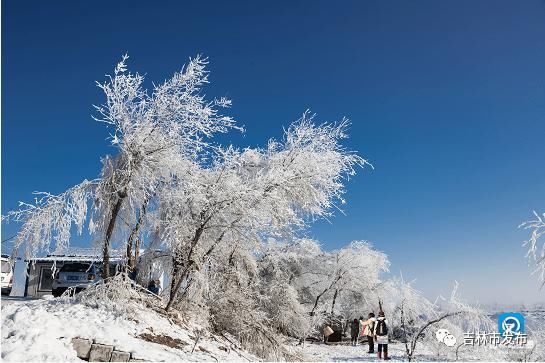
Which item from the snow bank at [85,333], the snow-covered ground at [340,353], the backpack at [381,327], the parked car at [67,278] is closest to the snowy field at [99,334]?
the snow bank at [85,333]

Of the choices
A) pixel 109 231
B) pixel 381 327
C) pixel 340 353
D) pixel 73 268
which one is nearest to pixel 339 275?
pixel 340 353

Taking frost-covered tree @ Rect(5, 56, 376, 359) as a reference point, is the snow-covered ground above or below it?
below

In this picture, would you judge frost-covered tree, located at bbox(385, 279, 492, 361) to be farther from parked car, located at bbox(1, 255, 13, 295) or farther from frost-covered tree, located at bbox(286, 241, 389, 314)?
parked car, located at bbox(1, 255, 13, 295)

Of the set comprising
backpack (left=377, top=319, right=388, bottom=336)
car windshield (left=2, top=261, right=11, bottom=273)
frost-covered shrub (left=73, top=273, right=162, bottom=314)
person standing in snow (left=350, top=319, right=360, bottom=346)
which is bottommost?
person standing in snow (left=350, top=319, right=360, bottom=346)

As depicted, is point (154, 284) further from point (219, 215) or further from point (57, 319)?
point (57, 319)

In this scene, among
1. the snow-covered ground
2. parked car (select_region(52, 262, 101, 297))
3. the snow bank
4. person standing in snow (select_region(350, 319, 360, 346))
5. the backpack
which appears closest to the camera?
the snow bank

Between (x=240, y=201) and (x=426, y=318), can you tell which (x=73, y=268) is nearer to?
(x=240, y=201)

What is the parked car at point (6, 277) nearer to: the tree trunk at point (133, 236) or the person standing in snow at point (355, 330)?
the tree trunk at point (133, 236)

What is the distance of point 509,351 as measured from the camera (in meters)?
22.3

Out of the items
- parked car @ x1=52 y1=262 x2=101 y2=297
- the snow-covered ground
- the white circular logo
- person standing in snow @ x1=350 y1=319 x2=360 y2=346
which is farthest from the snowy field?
person standing in snow @ x1=350 y1=319 x2=360 y2=346

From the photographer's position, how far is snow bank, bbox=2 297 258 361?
841 centimetres

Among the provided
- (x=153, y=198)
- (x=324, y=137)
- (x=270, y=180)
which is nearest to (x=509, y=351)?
(x=324, y=137)

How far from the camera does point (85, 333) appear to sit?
993cm

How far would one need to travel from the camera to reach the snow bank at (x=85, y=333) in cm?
841
